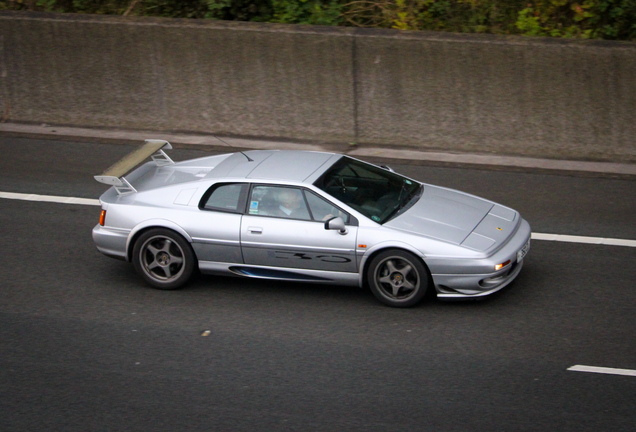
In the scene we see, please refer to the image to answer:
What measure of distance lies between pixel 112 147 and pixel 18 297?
16.6 feet

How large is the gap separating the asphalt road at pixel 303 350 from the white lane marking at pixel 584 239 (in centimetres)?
17

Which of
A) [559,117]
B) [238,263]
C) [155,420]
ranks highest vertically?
[559,117]

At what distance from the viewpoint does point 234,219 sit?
7.64 meters

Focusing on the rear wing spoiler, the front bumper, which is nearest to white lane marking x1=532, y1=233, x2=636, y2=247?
the front bumper

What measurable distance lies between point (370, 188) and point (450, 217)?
0.87m

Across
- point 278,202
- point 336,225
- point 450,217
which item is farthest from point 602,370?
point 278,202

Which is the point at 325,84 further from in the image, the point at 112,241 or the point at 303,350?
the point at 303,350

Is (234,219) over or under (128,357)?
over

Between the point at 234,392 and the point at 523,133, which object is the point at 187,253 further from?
the point at 523,133

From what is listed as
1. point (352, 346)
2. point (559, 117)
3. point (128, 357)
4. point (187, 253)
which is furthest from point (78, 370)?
point (559, 117)

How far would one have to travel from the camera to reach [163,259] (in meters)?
7.91

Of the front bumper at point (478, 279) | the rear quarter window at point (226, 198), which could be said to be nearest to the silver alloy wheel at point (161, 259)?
the rear quarter window at point (226, 198)

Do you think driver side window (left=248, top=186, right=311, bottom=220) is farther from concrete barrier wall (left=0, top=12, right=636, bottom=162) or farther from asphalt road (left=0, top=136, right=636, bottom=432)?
concrete barrier wall (left=0, top=12, right=636, bottom=162)

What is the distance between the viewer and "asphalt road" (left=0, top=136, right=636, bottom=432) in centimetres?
584
